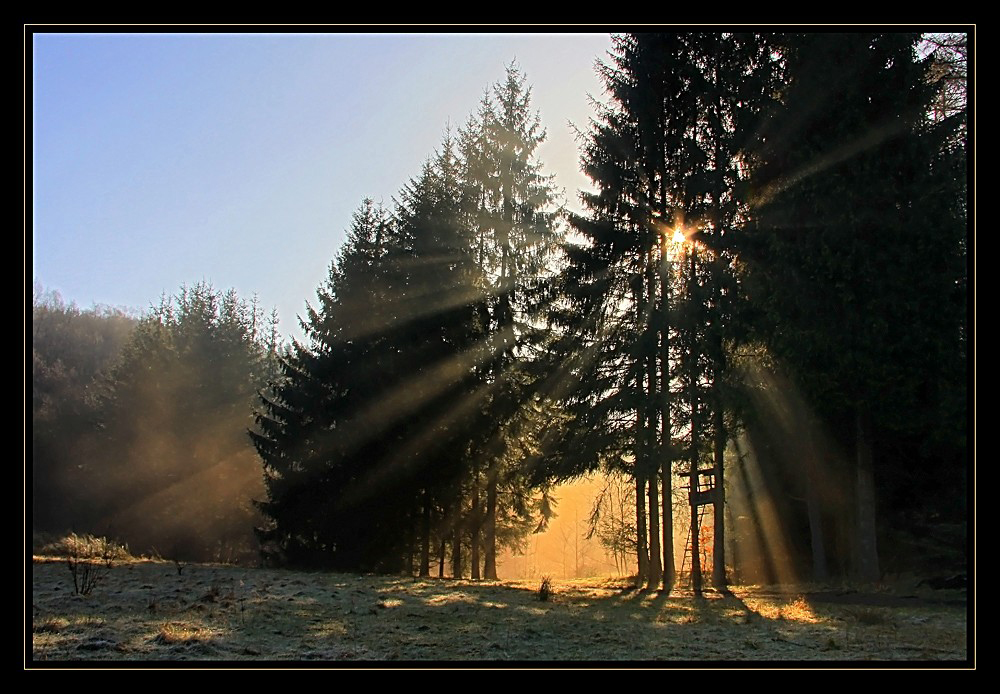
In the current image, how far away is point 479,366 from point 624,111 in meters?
8.57

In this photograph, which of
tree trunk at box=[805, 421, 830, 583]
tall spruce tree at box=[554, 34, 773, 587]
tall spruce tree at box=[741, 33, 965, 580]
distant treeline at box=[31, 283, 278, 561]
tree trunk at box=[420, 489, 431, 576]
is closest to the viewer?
tall spruce tree at box=[741, 33, 965, 580]

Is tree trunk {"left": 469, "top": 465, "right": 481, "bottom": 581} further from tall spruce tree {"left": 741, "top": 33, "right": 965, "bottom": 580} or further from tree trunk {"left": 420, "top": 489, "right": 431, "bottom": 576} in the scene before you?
tall spruce tree {"left": 741, "top": 33, "right": 965, "bottom": 580}

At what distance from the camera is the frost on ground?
8500mm

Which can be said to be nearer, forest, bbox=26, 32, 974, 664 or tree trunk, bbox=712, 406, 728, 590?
forest, bbox=26, 32, 974, 664

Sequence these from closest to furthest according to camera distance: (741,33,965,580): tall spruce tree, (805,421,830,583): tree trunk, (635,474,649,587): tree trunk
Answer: (741,33,965,580): tall spruce tree, (805,421,830,583): tree trunk, (635,474,649,587): tree trunk

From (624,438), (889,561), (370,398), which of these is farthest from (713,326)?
(370,398)

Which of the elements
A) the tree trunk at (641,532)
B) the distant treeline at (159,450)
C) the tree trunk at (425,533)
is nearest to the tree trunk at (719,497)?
the tree trunk at (641,532)

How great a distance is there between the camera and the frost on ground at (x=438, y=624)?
8.50 meters

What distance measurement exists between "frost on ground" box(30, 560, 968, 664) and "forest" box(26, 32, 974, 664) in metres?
3.45

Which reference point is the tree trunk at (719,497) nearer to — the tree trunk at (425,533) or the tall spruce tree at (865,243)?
the tall spruce tree at (865,243)

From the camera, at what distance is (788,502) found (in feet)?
71.4

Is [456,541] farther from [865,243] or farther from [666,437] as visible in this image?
[865,243]

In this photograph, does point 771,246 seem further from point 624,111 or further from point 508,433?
point 508,433

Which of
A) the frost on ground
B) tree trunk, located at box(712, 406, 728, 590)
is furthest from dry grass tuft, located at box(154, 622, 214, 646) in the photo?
tree trunk, located at box(712, 406, 728, 590)
